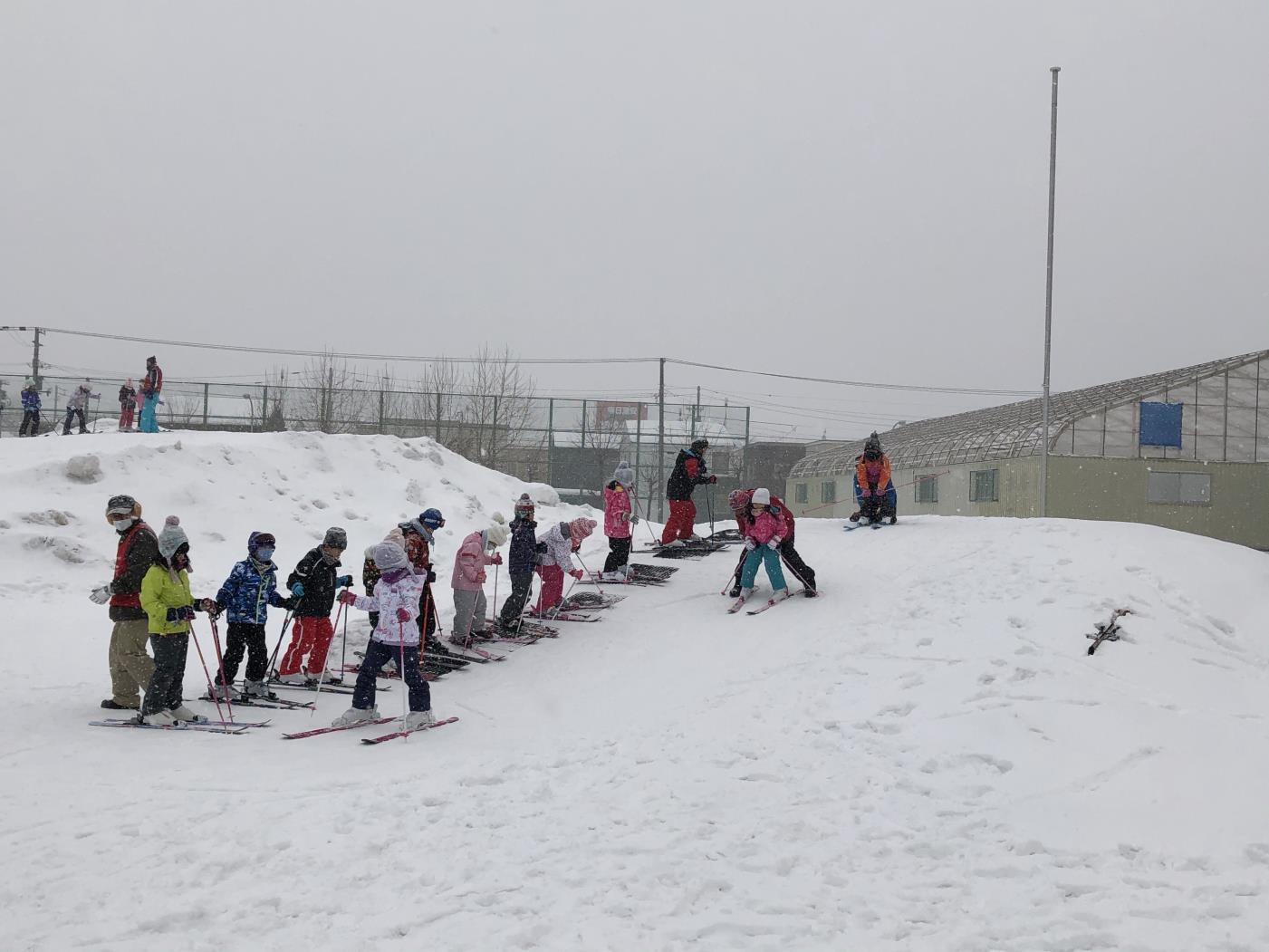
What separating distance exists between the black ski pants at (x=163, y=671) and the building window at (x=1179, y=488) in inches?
1074

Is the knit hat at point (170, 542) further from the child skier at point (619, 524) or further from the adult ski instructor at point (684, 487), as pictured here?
the adult ski instructor at point (684, 487)

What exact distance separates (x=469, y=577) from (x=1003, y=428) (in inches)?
957

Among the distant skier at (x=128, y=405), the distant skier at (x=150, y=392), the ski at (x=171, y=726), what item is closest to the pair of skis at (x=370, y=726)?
the ski at (x=171, y=726)

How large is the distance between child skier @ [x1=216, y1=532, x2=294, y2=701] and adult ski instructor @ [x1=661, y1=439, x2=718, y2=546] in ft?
27.0

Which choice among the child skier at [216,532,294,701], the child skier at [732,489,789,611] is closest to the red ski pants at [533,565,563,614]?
the child skier at [732,489,789,611]

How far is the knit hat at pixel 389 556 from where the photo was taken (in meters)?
8.07

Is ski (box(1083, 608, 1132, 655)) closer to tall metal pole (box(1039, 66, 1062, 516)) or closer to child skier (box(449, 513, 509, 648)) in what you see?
child skier (box(449, 513, 509, 648))

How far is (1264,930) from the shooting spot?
4.54 m

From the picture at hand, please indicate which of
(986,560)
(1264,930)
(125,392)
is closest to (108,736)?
(1264,930)

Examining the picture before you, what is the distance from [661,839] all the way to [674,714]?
9.25 feet

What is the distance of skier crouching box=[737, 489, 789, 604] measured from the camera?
12242mm

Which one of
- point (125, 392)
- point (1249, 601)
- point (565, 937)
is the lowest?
point (565, 937)

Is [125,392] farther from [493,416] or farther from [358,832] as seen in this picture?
[358,832]

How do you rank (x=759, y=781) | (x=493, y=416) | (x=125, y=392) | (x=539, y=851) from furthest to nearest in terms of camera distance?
(x=493, y=416)
(x=125, y=392)
(x=759, y=781)
(x=539, y=851)
